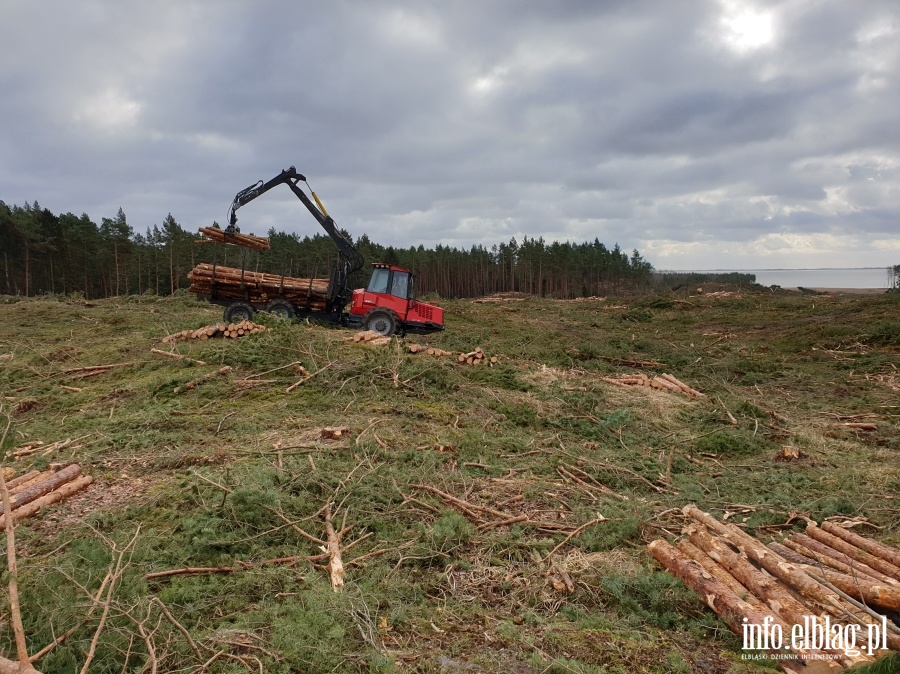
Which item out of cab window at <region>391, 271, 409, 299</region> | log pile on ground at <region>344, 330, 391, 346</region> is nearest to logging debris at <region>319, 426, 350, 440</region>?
log pile on ground at <region>344, 330, 391, 346</region>

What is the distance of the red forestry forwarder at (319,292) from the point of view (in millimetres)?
16734

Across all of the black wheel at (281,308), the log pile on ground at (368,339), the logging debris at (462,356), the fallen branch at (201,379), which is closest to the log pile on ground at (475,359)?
the logging debris at (462,356)

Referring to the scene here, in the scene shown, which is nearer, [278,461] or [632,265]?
[278,461]

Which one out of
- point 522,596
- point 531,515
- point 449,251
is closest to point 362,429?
point 531,515

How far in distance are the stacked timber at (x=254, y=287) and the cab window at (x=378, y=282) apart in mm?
1743

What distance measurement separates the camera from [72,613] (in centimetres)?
332

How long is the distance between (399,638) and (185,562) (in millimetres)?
2039

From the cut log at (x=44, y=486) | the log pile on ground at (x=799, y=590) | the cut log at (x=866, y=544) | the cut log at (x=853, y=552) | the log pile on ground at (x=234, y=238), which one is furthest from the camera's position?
the log pile on ground at (x=234, y=238)

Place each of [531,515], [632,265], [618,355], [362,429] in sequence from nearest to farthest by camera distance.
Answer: [531,515] < [362,429] < [618,355] < [632,265]

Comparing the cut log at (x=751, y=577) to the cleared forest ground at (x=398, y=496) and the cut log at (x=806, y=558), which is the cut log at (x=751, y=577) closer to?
the cleared forest ground at (x=398, y=496)

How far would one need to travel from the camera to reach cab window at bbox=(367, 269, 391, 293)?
55.1ft

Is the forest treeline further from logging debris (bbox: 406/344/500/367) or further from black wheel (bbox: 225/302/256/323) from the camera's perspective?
logging debris (bbox: 406/344/500/367)

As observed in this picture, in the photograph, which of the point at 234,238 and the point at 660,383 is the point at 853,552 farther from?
the point at 234,238

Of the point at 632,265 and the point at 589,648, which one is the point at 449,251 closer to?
the point at 632,265
